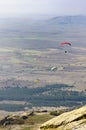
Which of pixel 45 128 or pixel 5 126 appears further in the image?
pixel 5 126

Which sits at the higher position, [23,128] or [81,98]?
[81,98]

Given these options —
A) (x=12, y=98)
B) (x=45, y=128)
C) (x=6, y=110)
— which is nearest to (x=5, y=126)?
(x=45, y=128)

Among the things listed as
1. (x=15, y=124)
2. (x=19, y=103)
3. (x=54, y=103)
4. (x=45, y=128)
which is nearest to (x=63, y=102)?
(x=54, y=103)

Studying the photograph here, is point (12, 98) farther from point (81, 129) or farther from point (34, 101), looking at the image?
point (81, 129)

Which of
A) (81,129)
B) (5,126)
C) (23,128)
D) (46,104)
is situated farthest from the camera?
(46,104)

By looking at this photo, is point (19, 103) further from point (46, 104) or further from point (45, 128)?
point (45, 128)

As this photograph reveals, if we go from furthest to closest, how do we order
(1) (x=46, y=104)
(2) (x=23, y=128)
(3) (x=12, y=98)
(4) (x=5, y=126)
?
(3) (x=12, y=98)
(1) (x=46, y=104)
(4) (x=5, y=126)
(2) (x=23, y=128)
